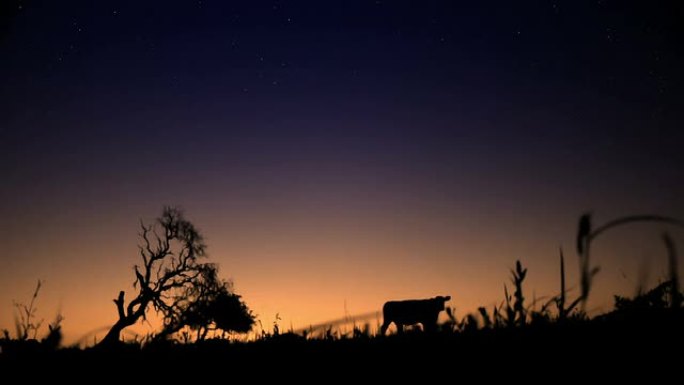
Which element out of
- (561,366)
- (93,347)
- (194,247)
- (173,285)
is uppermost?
(194,247)

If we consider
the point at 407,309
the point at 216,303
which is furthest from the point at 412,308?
the point at 216,303

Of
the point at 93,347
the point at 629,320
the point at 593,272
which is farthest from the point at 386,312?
the point at 593,272

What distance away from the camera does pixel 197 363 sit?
176 inches

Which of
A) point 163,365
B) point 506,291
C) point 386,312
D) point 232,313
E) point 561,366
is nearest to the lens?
point 561,366

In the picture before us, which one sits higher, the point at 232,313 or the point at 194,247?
the point at 194,247

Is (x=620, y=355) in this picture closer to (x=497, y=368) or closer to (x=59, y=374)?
(x=497, y=368)

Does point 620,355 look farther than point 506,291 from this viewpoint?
No

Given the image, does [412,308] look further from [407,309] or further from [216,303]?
[216,303]

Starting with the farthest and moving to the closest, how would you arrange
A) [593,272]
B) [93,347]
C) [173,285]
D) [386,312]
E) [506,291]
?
[173,285] < [386,312] < [93,347] < [506,291] < [593,272]

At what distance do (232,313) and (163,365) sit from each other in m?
49.5

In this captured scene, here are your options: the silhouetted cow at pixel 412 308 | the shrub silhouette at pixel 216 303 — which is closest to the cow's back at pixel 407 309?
the silhouetted cow at pixel 412 308

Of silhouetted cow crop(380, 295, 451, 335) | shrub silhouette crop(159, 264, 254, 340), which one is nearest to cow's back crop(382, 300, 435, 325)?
silhouetted cow crop(380, 295, 451, 335)

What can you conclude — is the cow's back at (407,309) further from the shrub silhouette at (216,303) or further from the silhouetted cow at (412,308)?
the shrub silhouette at (216,303)

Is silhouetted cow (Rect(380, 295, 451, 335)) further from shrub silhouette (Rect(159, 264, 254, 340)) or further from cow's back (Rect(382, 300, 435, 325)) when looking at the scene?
shrub silhouette (Rect(159, 264, 254, 340))
